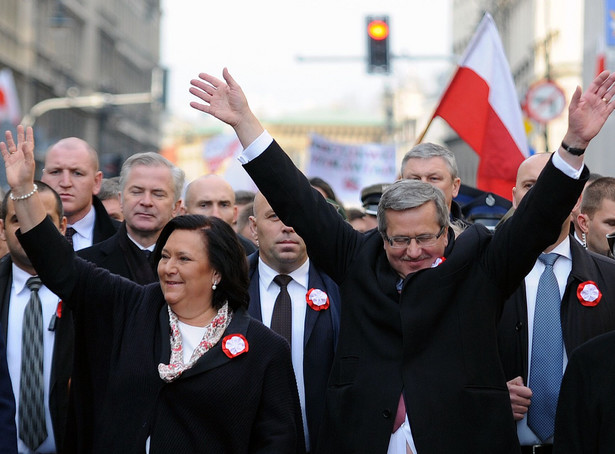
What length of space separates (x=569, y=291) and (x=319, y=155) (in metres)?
11.9

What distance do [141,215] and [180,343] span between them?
2.37 m

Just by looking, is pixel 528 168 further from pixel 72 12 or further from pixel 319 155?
pixel 72 12

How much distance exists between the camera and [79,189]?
8.89m

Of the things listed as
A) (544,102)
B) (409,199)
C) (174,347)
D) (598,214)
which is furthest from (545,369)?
(544,102)

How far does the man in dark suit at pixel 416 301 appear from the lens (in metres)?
5.67

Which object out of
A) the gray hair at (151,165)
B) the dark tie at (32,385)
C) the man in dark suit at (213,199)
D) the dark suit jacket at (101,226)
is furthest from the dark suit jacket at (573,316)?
the man in dark suit at (213,199)

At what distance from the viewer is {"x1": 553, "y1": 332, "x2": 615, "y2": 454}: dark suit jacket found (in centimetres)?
494

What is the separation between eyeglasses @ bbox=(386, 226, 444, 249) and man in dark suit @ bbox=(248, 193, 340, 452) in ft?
4.23

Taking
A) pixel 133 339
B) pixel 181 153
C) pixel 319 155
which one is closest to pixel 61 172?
pixel 133 339

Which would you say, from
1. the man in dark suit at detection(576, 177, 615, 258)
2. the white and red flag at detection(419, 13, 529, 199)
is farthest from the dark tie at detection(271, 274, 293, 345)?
the white and red flag at detection(419, 13, 529, 199)

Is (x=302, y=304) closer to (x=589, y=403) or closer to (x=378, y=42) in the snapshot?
(x=589, y=403)

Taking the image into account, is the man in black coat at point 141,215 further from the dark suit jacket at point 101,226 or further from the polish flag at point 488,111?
the polish flag at point 488,111

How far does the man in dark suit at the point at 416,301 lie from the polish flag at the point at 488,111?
432 cm

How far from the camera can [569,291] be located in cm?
666
